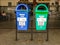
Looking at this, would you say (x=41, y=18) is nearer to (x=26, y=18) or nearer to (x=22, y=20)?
(x=26, y=18)

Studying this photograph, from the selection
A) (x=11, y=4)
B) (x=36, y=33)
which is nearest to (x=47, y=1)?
(x=11, y=4)

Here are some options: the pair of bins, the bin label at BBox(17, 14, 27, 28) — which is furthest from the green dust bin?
the bin label at BBox(17, 14, 27, 28)

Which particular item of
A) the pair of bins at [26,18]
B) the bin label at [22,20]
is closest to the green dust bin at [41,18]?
the pair of bins at [26,18]

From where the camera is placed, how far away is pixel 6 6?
55.6 ft

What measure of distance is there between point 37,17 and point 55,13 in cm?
879

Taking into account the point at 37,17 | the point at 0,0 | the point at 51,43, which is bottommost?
the point at 51,43

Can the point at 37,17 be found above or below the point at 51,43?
above

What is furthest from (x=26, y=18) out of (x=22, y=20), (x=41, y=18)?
(x=41, y=18)

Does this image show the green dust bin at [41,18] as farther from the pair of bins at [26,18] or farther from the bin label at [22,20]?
the bin label at [22,20]

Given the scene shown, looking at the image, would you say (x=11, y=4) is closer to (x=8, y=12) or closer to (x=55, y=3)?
(x=8, y=12)

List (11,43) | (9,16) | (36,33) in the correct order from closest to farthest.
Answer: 1. (11,43)
2. (36,33)
3. (9,16)

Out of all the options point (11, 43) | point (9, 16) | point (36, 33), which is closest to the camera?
point (11, 43)

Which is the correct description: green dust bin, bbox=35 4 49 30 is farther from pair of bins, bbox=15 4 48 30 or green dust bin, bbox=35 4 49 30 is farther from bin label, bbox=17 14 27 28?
bin label, bbox=17 14 27 28

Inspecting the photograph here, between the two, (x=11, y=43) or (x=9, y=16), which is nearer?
(x=11, y=43)
